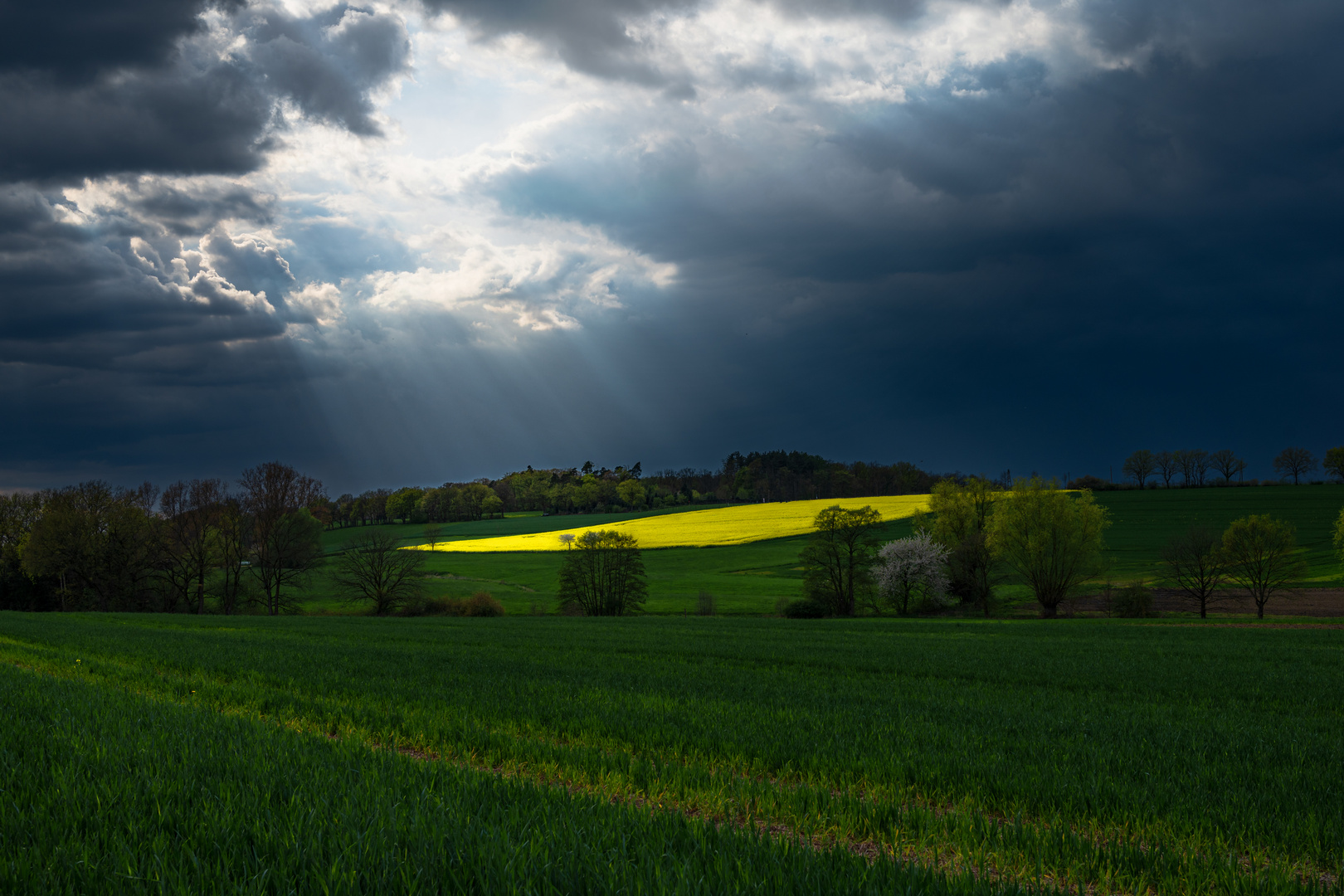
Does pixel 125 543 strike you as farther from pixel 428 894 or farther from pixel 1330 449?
pixel 1330 449

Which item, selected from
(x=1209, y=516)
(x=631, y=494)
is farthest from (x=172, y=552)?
(x=1209, y=516)

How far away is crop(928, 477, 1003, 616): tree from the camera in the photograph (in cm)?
6269

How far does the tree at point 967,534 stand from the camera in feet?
206

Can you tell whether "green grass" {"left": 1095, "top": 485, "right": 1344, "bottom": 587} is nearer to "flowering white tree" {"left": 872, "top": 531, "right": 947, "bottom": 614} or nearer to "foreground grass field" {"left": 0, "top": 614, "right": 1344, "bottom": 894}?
"flowering white tree" {"left": 872, "top": 531, "right": 947, "bottom": 614}

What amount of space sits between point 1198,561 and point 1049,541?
478 inches

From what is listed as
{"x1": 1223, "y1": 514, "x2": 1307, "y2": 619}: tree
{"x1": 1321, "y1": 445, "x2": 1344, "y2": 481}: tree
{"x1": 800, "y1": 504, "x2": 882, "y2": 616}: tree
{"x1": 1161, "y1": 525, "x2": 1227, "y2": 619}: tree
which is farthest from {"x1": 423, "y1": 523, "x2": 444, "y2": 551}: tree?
{"x1": 1321, "y1": 445, "x2": 1344, "y2": 481}: tree

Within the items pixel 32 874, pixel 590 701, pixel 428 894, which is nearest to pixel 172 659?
pixel 590 701

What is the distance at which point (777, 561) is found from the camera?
88000 mm

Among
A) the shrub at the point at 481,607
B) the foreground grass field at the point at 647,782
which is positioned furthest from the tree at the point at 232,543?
the foreground grass field at the point at 647,782

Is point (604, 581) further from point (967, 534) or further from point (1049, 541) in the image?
point (1049, 541)

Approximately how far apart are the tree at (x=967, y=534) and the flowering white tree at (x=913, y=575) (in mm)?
1632

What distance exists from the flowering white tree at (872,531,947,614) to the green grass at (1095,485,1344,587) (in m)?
24.4

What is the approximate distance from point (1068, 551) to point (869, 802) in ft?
209

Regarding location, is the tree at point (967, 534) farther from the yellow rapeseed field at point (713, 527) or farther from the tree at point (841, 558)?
the yellow rapeseed field at point (713, 527)
